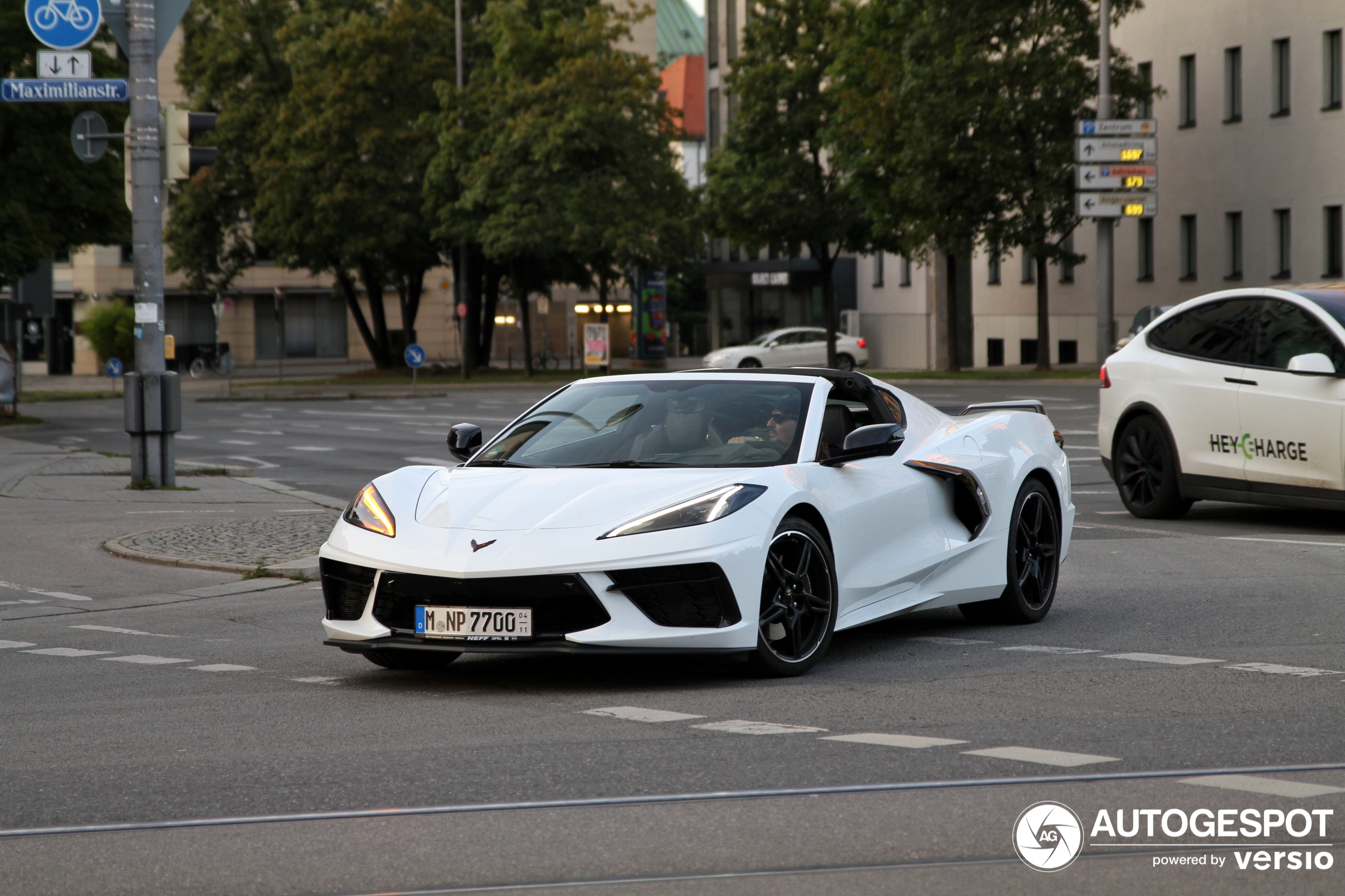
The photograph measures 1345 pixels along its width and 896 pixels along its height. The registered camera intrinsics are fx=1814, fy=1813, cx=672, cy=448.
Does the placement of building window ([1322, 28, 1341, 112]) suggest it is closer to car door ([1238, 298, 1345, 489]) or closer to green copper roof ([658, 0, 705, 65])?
car door ([1238, 298, 1345, 489])

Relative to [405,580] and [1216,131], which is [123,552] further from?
[1216,131]

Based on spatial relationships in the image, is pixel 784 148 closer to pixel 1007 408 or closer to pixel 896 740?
pixel 1007 408

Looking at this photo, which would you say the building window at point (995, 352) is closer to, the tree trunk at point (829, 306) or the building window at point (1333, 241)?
the tree trunk at point (829, 306)

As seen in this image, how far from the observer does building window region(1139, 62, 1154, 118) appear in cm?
4525

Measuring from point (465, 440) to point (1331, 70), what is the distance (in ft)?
135

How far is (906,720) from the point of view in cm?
643

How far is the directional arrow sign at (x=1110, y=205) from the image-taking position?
39438 mm

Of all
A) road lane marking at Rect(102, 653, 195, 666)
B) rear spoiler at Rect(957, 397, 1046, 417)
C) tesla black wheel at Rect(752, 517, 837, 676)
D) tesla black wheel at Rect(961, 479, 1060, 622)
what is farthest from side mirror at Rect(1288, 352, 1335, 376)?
road lane marking at Rect(102, 653, 195, 666)

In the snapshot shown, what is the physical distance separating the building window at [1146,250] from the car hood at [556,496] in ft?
156

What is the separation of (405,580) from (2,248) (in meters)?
26.8

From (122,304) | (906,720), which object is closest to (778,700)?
(906,720)

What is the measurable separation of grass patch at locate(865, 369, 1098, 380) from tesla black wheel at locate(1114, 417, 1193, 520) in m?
28.1

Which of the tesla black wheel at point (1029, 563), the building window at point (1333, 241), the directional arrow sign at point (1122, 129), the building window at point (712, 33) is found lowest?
the tesla black wheel at point (1029, 563)

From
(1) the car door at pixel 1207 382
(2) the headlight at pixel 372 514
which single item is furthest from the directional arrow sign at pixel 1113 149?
(2) the headlight at pixel 372 514
